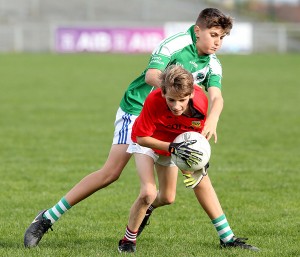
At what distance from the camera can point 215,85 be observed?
6652 mm

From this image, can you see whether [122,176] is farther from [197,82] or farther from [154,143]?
[154,143]

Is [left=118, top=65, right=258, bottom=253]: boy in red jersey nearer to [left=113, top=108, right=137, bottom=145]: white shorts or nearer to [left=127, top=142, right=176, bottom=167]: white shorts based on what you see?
[left=127, top=142, right=176, bottom=167]: white shorts

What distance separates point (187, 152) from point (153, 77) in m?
0.77

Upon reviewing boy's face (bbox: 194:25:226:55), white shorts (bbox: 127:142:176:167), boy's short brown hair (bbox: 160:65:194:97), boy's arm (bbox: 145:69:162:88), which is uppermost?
boy's face (bbox: 194:25:226:55)

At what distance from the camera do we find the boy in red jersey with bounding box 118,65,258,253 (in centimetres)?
591

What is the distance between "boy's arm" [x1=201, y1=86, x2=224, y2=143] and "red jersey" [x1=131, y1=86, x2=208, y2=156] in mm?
67

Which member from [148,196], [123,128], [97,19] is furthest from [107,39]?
[148,196]

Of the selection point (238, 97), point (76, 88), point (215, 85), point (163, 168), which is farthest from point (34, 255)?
point (76, 88)

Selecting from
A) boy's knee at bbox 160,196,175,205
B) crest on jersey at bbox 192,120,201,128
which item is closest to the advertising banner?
boy's knee at bbox 160,196,175,205

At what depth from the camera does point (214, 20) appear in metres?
6.39

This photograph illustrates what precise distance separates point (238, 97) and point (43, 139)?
8.72 metres

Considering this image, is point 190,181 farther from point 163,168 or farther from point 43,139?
point 43,139

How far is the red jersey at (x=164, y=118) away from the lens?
6.11m

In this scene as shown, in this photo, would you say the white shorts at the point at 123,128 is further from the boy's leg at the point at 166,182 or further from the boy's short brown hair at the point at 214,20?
the boy's short brown hair at the point at 214,20
